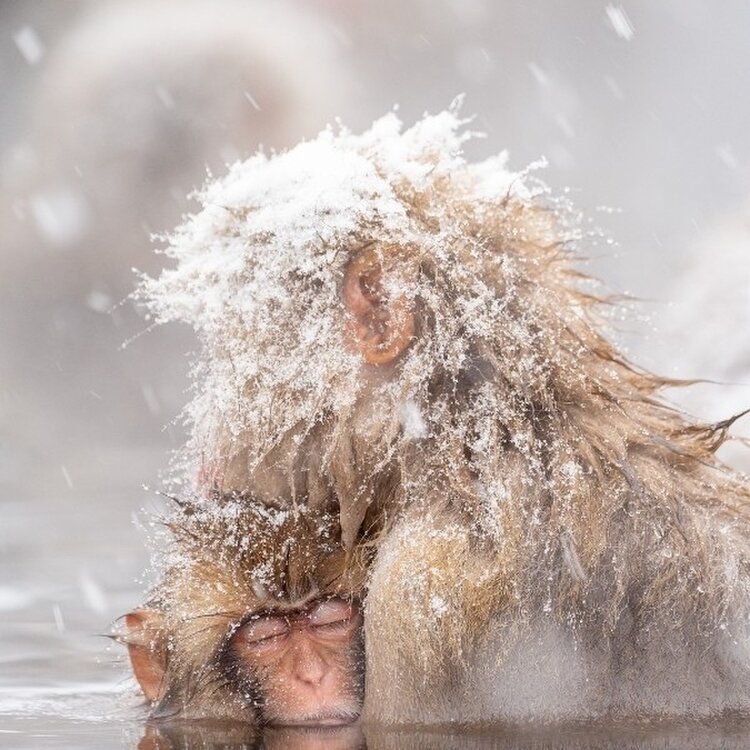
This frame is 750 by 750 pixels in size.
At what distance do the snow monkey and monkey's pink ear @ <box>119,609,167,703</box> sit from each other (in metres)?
0.05

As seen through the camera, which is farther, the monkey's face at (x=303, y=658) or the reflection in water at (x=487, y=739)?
the monkey's face at (x=303, y=658)

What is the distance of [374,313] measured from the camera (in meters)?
1.18

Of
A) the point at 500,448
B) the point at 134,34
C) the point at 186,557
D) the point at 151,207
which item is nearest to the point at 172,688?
the point at 186,557

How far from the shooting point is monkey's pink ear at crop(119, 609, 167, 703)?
1233mm

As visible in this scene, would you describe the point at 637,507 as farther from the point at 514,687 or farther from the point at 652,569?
the point at 514,687

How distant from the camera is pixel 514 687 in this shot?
1.08 metres

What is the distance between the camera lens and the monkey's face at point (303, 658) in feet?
3.75

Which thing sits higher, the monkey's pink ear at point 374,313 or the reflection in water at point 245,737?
the monkey's pink ear at point 374,313

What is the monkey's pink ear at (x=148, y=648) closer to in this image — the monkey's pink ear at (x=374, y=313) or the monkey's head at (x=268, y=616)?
the monkey's head at (x=268, y=616)

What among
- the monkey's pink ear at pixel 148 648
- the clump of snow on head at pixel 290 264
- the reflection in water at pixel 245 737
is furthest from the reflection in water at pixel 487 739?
the clump of snow on head at pixel 290 264

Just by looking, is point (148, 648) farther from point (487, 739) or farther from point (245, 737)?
point (487, 739)

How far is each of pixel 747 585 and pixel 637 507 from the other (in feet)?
0.34

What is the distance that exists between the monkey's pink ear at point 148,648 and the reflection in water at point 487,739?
0.41ft

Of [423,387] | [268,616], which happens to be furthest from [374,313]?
[268,616]
